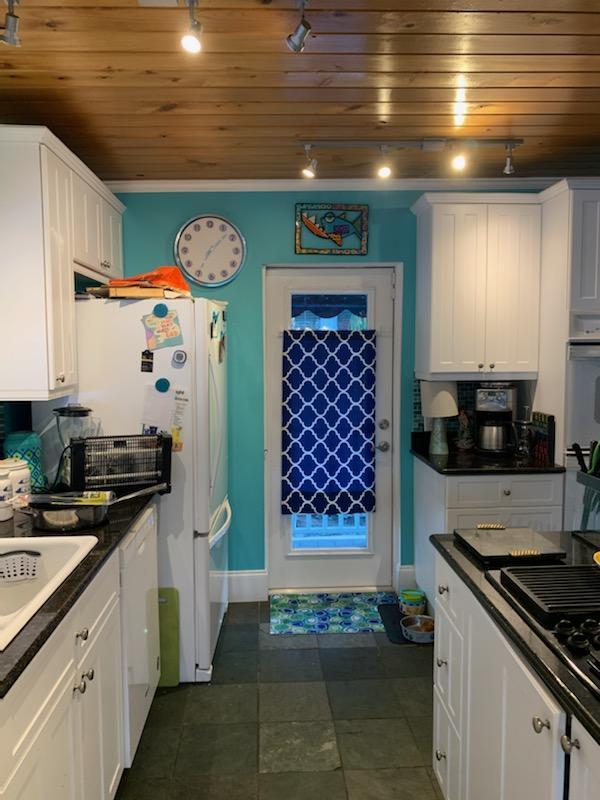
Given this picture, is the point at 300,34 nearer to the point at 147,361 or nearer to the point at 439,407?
the point at 147,361

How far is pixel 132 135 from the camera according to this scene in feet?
9.22

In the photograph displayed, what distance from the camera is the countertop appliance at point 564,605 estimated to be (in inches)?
50.2

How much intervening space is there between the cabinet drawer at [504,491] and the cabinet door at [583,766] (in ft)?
6.74

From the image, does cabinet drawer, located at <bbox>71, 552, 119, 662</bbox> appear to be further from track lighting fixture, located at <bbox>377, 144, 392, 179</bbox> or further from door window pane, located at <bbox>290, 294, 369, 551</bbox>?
track lighting fixture, located at <bbox>377, 144, 392, 179</bbox>

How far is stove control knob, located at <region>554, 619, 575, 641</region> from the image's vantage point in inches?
53.0

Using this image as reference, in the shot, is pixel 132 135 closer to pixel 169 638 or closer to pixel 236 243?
pixel 236 243

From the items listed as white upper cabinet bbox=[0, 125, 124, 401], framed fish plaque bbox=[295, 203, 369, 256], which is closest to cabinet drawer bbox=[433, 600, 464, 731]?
white upper cabinet bbox=[0, 125, 124, 401]

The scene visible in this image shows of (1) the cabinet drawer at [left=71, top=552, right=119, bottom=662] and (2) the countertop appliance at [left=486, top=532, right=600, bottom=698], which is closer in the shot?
(2) the countertop appliance at [left=486, top=532, right=600, bottom=698]

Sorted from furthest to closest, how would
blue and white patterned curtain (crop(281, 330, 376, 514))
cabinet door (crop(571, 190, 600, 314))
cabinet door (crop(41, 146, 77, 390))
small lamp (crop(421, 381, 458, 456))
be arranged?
blue and white patterned curtain (crop(281, 330, 376, 514))
small lamp (crop(421, 381, 458, 456))
cabinet door (crop(571, 190, 600, 314))
cabinet door (crop(41, 146, 77, 390))

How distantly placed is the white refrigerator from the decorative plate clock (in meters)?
0.83

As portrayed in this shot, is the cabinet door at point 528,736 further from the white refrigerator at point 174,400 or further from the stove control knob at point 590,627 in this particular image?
the white refrigerator at point 174,400

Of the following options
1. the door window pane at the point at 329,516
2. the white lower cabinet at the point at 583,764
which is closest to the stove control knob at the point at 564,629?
the white lower cabinet at the point at 583,764

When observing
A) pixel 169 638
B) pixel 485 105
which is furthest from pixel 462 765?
pixel 485 105

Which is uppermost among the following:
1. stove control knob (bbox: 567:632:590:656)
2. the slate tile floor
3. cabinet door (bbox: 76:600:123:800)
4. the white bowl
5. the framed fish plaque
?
the framed fish plaque
